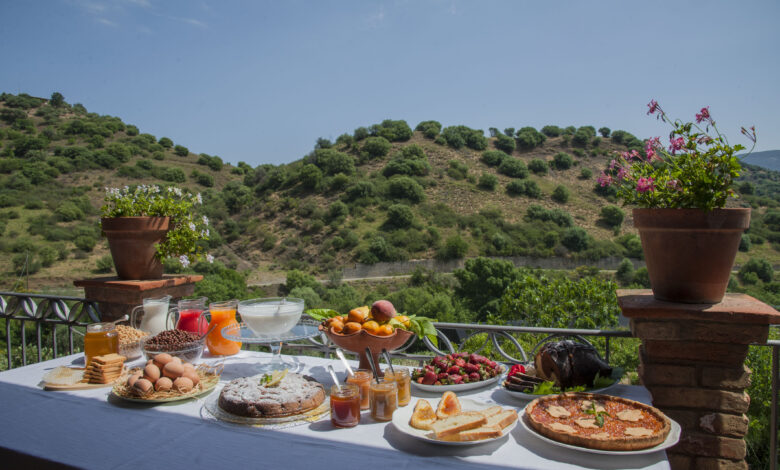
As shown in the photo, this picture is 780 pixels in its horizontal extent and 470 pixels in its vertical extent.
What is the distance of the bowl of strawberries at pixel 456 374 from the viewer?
149 centimetres

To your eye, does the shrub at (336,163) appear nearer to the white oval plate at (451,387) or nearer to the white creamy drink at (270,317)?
the white creamy drink at (270,317)

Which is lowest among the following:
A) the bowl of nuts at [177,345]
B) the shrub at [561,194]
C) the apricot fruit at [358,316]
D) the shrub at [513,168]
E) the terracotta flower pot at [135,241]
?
the bowl of nuts at [177,345]

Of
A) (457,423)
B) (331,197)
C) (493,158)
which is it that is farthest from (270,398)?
(493,158)

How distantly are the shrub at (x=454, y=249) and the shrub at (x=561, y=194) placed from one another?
1431cm

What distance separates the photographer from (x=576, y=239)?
3803 cm

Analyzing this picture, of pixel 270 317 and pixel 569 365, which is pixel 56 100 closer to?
pixel 270 317

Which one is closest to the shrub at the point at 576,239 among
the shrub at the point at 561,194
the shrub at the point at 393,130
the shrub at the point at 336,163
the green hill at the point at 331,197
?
the green hill at the point at 331,197

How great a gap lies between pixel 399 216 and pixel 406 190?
4.47 metres

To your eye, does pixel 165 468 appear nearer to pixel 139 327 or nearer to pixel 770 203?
pixel 139 327

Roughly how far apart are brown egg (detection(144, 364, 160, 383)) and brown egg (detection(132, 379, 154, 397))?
3 centimetres

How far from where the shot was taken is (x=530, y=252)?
37.7 meters

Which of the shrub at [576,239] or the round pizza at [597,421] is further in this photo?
the shrub at [576,239]

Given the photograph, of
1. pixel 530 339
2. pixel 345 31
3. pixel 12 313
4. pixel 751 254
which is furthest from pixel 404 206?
pixel 12 313

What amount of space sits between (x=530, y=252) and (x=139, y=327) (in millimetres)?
37784
